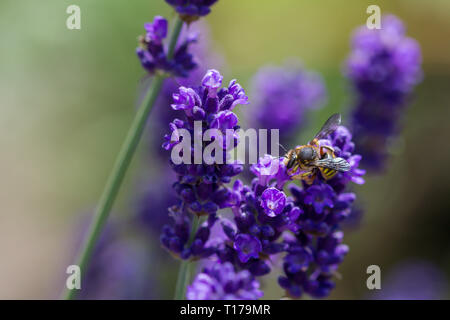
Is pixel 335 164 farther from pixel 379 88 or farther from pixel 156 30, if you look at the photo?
pixel 379 88

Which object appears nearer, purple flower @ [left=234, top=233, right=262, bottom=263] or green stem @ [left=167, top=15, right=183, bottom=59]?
purple flower @ [left=234, top=233, right=262, bottom=263]

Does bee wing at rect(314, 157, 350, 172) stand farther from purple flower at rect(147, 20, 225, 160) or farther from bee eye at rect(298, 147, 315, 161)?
purple flower at rect(147, 20, 225, 160)

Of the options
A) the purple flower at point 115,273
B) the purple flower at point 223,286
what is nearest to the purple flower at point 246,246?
the purple flower at point 223,286

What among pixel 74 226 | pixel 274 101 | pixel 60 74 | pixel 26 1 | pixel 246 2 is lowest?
pixel 74 226

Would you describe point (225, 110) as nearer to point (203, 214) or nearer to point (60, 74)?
point (203, 214)

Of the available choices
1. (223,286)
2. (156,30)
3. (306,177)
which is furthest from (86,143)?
(223,286)

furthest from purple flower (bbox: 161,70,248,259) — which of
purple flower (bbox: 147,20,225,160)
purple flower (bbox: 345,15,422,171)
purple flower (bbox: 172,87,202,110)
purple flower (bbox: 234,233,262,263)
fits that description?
purple flower (bbox: 345,15,422,171)

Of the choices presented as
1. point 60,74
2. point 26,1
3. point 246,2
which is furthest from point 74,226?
point 246,2
